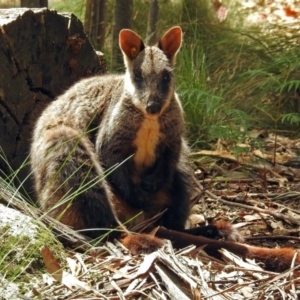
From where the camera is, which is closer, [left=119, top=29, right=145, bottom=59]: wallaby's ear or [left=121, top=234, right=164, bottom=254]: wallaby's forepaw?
[left=121, top=234, right=164, bottom=254]: wallaby's forepaw

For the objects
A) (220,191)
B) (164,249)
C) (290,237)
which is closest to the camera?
(164,249)

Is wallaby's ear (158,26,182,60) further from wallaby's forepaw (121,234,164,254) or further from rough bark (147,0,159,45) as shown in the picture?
rough bark (147,0,159,45)

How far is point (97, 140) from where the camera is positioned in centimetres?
550

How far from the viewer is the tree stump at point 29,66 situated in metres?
5.83

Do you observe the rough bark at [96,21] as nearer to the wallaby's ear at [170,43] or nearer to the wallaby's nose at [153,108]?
the wallaby's ear at [170,43]

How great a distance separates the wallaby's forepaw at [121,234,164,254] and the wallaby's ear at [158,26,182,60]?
1666 mm

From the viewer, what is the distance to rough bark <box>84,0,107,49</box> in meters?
8.22

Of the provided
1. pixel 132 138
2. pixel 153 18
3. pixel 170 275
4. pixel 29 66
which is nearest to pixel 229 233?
pixel 132 138

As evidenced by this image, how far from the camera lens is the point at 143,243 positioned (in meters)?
4.38

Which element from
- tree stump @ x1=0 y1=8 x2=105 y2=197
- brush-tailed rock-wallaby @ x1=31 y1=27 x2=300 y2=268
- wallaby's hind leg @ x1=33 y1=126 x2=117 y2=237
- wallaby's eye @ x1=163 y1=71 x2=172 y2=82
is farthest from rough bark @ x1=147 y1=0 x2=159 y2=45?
wallaby's hind leg @ x1=33 y1=126 x2=117 y2=237

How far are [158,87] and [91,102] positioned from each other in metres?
0.58

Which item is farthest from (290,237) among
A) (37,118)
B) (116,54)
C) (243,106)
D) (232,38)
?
(232,38)

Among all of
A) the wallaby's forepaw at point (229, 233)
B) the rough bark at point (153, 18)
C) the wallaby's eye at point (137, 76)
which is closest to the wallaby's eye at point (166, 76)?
the wallaby's eye at point (137, 76)

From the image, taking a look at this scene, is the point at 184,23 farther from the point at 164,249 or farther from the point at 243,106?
the point at 164,249
